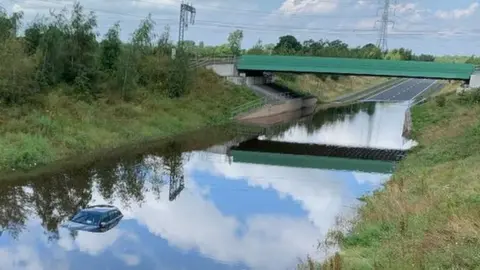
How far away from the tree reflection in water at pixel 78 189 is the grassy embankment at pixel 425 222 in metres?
11.3

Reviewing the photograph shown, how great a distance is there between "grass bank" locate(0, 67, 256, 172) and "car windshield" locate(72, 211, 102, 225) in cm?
976

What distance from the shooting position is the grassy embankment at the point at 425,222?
497 inches

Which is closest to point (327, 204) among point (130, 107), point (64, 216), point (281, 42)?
point (64, 216)

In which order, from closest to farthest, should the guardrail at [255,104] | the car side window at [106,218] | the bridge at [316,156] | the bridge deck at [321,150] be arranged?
the car side window at [106,218], the bridge at [316,156], the bridge deck at [321,150], the guardrail at [255,104]

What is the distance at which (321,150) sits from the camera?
44.8 m

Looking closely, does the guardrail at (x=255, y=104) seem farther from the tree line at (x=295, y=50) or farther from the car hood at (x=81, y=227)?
the car hood at (x=81, y=227)

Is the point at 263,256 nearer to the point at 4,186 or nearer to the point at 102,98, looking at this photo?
the point at 4,186

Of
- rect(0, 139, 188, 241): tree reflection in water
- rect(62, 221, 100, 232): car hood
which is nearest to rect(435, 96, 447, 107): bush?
rect(0, 139, 188, 241): tree reflection in water

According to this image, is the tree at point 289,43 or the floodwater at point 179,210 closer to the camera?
the floodwater at point 179,210

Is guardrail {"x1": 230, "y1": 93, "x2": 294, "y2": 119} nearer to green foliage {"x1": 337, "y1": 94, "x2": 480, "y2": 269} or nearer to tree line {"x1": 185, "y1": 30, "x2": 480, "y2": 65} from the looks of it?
tree line {"x1": 185, "y1": 30, "x2": 480, "y2": 65}

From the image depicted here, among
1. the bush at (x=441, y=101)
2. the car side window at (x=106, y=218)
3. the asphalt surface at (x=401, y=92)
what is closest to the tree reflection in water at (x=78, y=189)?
the car side window at (x=106, y=218)

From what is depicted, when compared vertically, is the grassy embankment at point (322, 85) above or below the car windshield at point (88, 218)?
above

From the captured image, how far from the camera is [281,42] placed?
4808 inches

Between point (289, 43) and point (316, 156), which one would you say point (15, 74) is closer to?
point (316, 156)
